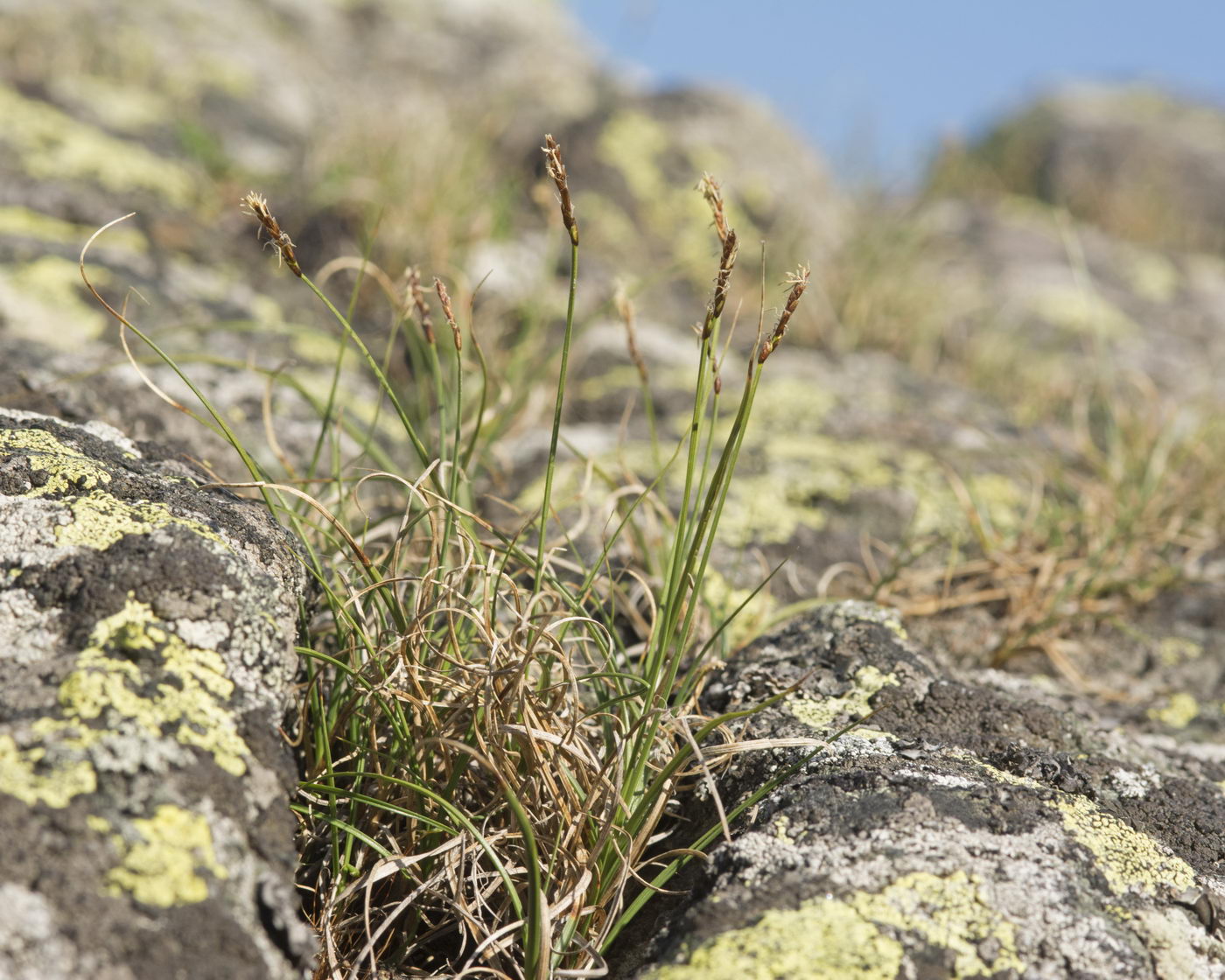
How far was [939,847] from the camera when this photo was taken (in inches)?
51.6

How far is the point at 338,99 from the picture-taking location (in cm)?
523

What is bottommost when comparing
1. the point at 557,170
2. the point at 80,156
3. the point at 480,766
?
the point at 480,766

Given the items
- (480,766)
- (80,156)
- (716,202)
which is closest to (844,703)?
(480,766)

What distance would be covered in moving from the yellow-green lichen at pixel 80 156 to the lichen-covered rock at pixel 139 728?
221cm

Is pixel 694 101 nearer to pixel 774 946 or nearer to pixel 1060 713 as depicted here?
pixel 1060 713

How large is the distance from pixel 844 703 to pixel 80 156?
3.29m

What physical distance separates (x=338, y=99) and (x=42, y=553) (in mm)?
4560

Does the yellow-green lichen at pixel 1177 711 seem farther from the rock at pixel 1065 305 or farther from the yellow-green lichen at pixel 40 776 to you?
the yellow-green lichen at pixel 40 776

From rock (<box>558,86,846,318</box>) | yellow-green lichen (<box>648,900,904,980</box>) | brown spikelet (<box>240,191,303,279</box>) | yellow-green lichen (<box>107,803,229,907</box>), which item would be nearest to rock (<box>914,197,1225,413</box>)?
rock (<box>558,86,846,318</box>)

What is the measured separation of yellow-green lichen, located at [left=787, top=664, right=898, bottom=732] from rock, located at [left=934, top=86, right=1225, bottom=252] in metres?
6.81

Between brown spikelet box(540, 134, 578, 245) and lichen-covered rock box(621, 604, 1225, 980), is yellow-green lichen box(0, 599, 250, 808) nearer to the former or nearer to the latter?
lichen-covered rock box(621, 604, 1225, 980)

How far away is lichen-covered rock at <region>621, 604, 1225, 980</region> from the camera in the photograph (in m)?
1.19

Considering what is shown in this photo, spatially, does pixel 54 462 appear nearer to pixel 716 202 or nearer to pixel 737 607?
pixel 716 202

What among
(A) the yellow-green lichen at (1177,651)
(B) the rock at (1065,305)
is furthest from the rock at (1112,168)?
(A) the yellow-green lichen at (1177,651)
